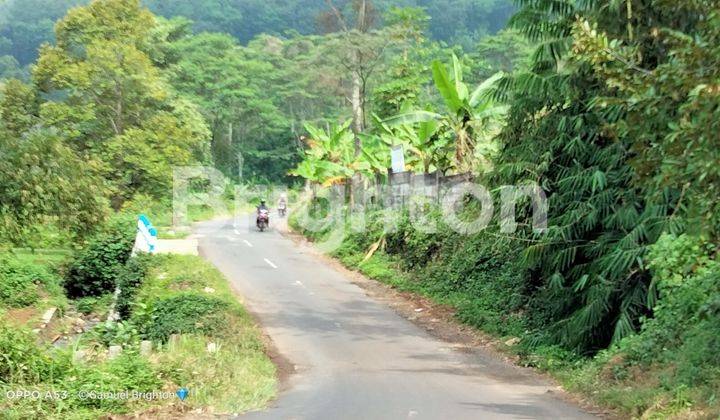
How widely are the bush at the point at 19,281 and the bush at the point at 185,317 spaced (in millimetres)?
5519

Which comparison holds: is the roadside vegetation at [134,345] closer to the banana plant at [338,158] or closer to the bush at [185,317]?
the bush at [185,317]

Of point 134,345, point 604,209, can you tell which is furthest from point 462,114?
point 134,345

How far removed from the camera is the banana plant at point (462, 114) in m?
21.7

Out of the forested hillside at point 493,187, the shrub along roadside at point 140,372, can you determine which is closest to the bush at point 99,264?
the forested hillside at point 493,187

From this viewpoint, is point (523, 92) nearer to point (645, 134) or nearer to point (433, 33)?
point (645, 134)

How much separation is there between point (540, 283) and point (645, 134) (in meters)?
9.57

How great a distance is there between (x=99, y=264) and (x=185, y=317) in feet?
42.8

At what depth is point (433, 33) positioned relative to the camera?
9062 cm

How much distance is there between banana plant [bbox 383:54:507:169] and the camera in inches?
855

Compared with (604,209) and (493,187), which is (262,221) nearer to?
(493,187)

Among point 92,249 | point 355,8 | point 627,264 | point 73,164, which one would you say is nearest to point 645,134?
point 627,264

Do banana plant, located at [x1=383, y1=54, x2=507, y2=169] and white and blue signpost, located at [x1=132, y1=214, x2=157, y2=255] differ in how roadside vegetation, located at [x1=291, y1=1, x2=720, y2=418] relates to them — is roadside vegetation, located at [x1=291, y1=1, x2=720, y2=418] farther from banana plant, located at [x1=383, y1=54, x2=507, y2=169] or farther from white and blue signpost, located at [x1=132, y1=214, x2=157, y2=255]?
white and blue signpost, located at [x1=132, y1=214, x2=157, y2=255]

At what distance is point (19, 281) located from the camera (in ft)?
71.4

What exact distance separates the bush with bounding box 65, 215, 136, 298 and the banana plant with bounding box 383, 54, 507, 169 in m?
10.2
